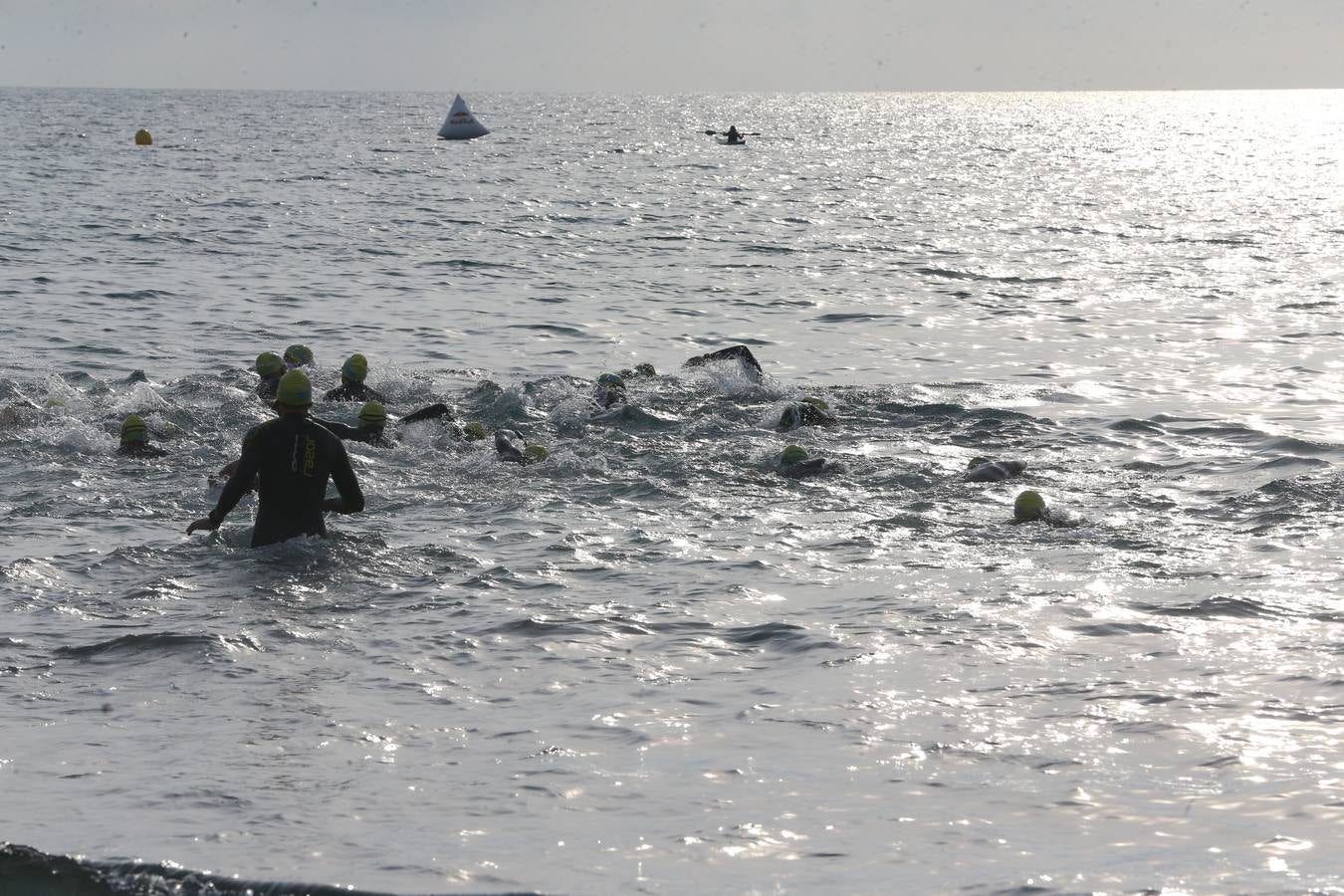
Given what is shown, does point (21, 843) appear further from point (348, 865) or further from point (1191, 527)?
point (1191, 527)

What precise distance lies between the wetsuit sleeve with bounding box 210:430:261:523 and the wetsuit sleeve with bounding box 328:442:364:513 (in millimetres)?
591

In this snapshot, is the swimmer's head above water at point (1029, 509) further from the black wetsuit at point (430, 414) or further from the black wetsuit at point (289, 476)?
the black wetsuit at point (430, 414)

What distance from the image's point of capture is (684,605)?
34.1 feet

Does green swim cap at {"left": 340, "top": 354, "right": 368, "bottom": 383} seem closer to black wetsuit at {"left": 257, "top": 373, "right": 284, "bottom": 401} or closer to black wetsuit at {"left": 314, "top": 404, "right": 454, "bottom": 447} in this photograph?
black wetsuit at {"left": 257, "top": 373, "right": 284, "bottom": 401}

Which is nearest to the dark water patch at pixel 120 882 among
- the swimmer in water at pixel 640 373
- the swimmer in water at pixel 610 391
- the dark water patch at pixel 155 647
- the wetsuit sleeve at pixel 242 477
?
the dark water patch at pixel 155 647

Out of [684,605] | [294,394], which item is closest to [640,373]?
[294,394]

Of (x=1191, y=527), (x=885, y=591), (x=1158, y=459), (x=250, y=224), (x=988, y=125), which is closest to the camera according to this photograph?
(x=885, y=591)

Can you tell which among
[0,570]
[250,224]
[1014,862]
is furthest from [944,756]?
[250,224]

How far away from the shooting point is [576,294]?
94.7 ft

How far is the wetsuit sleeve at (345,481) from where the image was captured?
11094mm

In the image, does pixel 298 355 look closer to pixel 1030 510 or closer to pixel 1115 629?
pixel 1030 510

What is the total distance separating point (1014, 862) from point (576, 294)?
76.2 ft

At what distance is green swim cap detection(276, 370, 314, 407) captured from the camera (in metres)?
11.0

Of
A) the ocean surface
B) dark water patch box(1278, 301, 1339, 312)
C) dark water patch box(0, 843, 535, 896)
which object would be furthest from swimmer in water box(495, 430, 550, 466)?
dark water patch box(1278, 301, 1339, 312)
